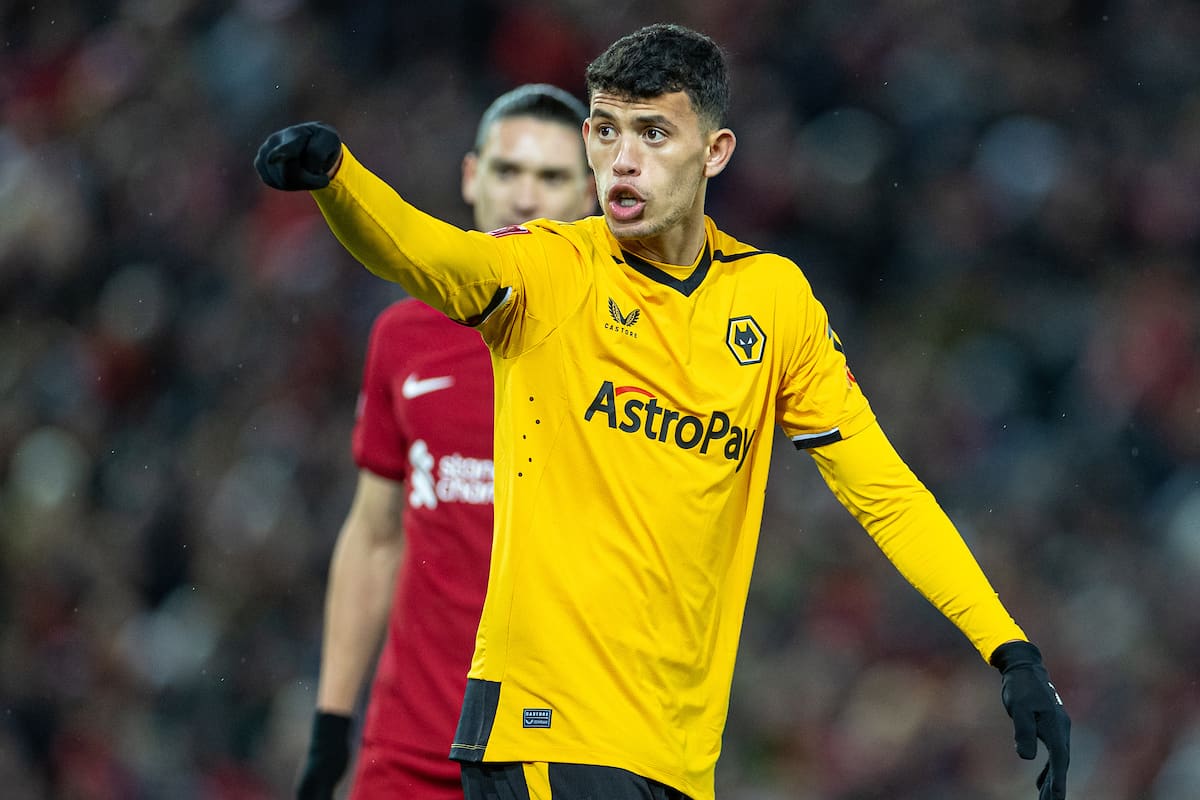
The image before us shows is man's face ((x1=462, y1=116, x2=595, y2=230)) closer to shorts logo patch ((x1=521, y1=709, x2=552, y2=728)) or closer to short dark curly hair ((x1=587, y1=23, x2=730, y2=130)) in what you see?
short dark curly hair ((x1=587, y1=23, x2=730, y2=130))

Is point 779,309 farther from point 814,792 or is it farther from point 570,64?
point 570,64

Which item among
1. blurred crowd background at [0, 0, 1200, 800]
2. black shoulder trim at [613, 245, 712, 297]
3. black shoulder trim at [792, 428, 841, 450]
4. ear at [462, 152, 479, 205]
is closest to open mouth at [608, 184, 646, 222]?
black shoulder trim at [613, 245, 712, 297]

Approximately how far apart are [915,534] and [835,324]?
4.42 meters

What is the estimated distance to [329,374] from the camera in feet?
26.2

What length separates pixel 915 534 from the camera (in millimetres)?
3240

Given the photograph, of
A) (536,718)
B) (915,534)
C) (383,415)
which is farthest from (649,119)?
(383,415)

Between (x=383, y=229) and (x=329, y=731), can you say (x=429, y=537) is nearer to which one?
(x=329, y=731)

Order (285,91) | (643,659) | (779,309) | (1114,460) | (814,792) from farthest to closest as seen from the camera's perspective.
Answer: (285,91)
(1114,460)
(814,792)
(779,309)
(643,659)

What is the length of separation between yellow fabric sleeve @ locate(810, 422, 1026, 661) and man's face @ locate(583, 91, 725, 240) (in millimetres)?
651

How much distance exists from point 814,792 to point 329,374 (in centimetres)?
325

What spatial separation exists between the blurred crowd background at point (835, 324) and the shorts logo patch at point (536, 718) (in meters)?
3.86

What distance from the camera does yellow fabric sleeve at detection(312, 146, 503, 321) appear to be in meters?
2.47

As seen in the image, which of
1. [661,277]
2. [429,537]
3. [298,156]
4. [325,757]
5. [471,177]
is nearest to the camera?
[298,156]

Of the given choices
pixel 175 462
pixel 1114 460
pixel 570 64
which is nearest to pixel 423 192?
pixel 570 64
